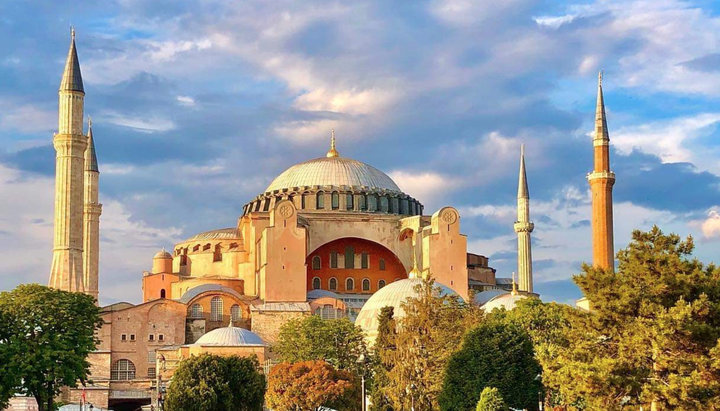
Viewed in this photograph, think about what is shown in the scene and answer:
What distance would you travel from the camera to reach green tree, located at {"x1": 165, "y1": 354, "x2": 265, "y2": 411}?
41312 mm

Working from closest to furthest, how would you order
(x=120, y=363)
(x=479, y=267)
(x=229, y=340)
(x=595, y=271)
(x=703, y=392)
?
(x=703, y=392)
(x=595, y=271)
(x=229, y=340)
(x=120, y=363)
(x=479, y=267)

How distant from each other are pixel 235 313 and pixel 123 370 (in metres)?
6.26

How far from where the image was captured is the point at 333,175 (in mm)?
69438

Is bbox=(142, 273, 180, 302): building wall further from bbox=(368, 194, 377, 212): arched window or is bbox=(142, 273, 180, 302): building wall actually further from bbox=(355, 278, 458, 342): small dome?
bbox=(355, 278, 458, 342): small dome

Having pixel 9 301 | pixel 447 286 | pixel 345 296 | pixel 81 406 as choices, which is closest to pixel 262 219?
pixel 345 296

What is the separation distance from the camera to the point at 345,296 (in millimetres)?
65312

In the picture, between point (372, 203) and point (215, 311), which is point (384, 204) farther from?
point (215, 311)

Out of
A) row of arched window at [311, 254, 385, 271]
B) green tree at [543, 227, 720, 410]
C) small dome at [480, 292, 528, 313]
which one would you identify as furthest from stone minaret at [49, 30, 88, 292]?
green tree at [543, 227, 720, 410]

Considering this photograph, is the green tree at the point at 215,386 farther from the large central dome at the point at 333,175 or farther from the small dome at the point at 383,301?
the large central dome at the point at 333,175

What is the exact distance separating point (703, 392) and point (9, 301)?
79.4ft

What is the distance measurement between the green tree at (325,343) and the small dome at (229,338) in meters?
1.59

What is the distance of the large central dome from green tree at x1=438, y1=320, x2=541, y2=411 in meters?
29.2

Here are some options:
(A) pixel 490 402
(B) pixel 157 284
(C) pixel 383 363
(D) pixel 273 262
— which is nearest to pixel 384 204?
(D) pixel 273 262

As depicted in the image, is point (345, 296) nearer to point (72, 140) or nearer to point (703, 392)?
point (72, 140)
